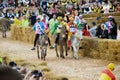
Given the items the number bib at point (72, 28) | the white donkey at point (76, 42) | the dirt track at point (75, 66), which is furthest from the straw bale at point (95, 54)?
→ the number bib at point (72, 28)

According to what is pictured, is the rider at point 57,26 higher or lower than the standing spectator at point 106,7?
higher

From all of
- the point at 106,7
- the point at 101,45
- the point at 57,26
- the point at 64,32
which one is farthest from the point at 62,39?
the point at 106,7

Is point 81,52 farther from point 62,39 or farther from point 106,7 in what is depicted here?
point 106,7

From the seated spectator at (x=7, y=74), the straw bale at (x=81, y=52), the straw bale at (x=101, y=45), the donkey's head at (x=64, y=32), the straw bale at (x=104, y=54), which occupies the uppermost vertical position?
the seated spectator at (x=7, y=74)

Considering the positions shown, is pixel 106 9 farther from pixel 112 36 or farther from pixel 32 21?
pixel 112 36

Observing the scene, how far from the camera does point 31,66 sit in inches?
534

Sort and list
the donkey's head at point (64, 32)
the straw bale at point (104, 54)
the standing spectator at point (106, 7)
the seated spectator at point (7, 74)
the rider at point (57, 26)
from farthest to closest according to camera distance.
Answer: the standing spectator at point (106, 7)
the rider at point (57, 26)
the donkey's head at point (64, 32)
the straw bale at point (104, 54)
the seated spectator at point (7, 74)

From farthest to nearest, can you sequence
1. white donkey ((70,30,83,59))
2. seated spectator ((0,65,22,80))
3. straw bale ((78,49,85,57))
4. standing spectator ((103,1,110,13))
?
1. standing spectator ((103,1,110,13))
2. straw bale ((78,49,85,57))
3. white donkey ((70,30,83,59))
4. seated spectator ((0,65,22,80))

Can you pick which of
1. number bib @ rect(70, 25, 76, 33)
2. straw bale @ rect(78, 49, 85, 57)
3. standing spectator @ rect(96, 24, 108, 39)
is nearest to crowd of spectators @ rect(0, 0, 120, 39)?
standing spectator @ rect(96, 24, 108, 39)

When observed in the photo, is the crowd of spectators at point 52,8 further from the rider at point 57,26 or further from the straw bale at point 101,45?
the straw bale at point 101,45

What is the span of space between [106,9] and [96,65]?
17144 millimetres

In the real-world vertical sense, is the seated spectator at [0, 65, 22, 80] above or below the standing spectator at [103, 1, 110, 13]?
above

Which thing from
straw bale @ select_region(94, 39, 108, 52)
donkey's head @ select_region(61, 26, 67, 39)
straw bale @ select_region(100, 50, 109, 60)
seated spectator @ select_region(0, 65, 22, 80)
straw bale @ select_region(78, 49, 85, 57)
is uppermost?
seated spectator @ select_region(0, 65, 22, 80)

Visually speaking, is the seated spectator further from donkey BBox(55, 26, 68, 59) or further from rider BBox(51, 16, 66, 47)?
rider BBox(51, 16, 66, 47)
